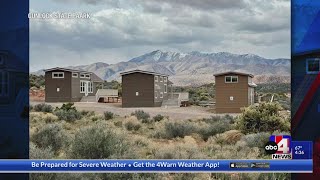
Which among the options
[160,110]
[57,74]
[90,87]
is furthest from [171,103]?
[57,74]

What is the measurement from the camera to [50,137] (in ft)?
12.7

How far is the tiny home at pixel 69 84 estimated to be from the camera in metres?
3.82

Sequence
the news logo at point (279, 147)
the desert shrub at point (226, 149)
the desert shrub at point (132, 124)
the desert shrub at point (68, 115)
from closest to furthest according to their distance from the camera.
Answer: the news logo at point (279, 147), the desert shrub at point (226, 149), the desert shrub at point (68, 115), the desert shrub at point (132, 124)

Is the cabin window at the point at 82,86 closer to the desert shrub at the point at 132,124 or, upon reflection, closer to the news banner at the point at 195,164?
the desert shrub at the point at 132,124

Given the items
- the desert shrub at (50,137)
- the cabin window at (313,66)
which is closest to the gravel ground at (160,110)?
the desert shrub at (50,137)

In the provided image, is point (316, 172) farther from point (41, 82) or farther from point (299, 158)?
point (41, 82)

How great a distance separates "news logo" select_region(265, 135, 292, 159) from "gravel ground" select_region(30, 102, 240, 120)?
2.00 feet

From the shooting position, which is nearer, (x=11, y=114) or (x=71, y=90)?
(x=11, y=114)

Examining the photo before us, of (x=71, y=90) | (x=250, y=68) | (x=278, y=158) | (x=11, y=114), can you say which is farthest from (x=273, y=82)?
(x=11, y=114)

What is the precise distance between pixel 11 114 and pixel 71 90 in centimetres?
57

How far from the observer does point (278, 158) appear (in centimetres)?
357

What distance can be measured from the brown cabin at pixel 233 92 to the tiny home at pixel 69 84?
1.10 metres

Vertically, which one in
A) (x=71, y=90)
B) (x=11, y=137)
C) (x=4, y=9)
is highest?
(x=4, y=9)

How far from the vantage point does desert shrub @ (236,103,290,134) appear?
3.71m
